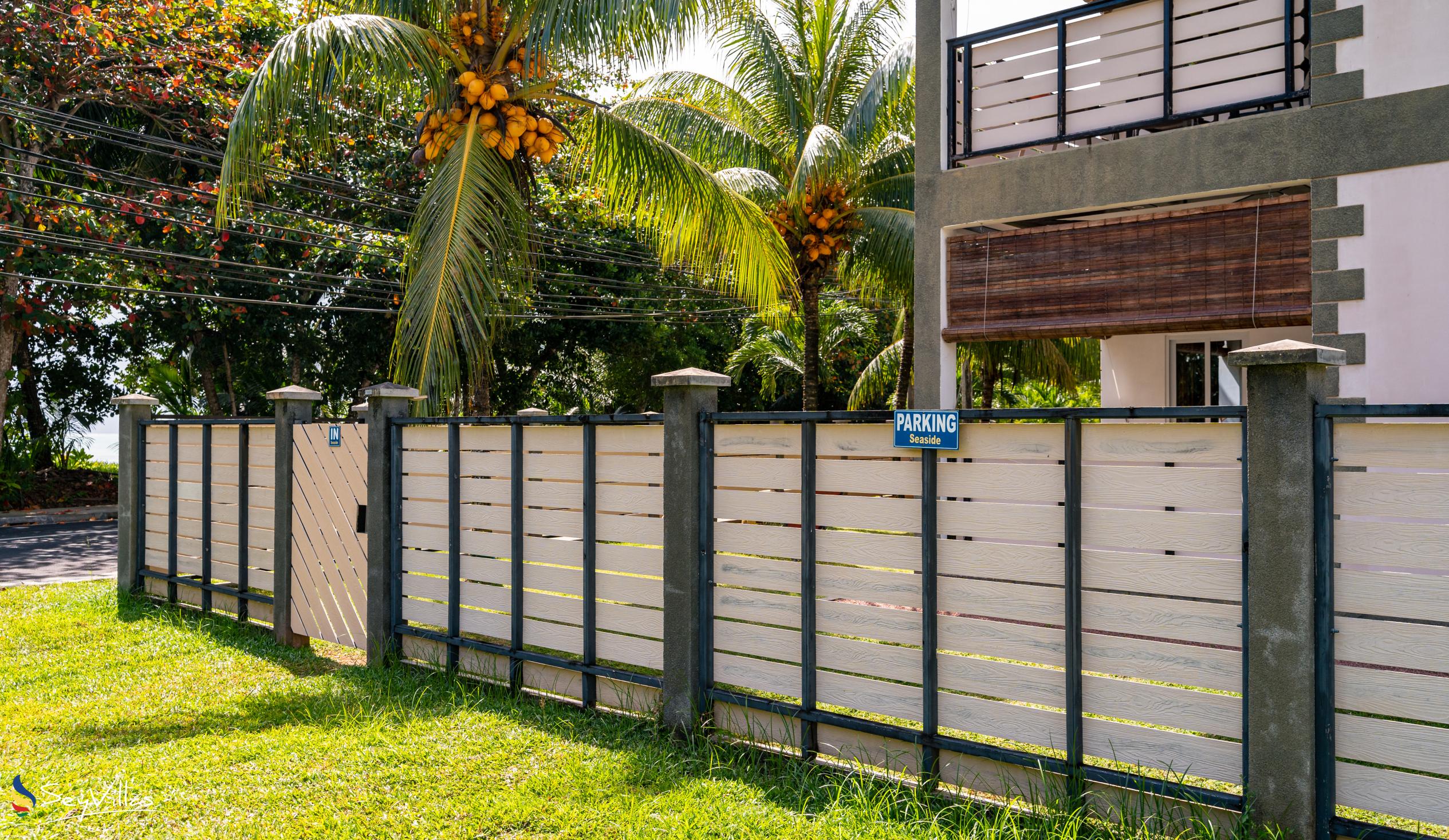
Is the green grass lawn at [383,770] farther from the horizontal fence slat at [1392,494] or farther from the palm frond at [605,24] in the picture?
the palm frond at [605,24]

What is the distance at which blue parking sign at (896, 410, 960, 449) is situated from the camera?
428cm

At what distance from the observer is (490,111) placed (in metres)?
8.40

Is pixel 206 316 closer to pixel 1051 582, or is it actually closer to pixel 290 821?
pixel 290 821

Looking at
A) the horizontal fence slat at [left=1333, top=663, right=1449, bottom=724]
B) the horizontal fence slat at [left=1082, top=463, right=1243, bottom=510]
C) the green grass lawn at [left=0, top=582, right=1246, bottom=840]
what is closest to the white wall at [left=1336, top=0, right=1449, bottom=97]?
the horizontal fence slat at [left=1082, top=463, right=1243, bottom=510]

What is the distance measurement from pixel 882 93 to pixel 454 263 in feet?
22.3

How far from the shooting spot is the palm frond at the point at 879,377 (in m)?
20.0

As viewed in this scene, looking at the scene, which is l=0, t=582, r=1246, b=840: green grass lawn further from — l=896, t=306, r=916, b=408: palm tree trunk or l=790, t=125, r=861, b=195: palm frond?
l=896, t=306, r=916, b=408: palm tree trunk

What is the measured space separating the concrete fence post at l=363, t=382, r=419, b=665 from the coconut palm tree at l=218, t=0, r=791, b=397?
1117 mm

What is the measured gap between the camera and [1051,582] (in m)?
4.07

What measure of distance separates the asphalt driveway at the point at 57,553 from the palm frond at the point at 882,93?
10.5 metres

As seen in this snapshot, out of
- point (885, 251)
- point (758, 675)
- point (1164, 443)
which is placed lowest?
point (758, 675)

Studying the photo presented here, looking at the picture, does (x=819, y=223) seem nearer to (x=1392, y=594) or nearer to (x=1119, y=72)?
(x=1119, y=72)

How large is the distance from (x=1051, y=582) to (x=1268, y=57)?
16.8ft

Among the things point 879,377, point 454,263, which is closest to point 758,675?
point 454,263
